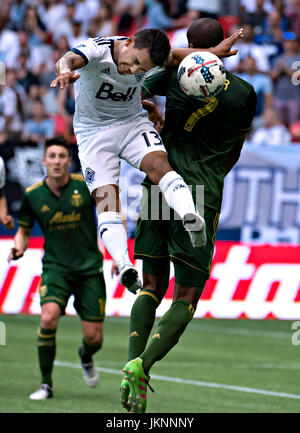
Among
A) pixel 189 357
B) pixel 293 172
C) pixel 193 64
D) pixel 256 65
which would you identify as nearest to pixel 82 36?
pixel 256 65

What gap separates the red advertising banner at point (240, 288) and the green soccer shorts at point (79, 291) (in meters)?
4.41

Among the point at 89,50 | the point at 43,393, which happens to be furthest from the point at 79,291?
the point at 89,50

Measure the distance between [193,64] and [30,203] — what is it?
3.80 metres

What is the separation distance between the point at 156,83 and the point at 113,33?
46.6 ft

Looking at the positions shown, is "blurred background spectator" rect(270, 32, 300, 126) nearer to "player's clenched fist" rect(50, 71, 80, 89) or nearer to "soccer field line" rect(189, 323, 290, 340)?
"soccer field line" rect(189, 323, 290, 340)

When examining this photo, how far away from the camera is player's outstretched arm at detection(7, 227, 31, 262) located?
29.8 feet

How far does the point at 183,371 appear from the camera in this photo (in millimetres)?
→ 10844

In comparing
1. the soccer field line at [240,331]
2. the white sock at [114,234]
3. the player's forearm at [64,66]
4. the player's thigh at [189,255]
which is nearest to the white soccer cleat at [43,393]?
the white sock at [114,234]

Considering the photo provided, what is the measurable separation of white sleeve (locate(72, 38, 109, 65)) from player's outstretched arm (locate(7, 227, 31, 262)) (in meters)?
3.02

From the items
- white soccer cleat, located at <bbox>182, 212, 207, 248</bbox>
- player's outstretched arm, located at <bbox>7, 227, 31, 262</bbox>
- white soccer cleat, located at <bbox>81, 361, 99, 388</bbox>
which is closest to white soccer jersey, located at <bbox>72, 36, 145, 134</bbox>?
white soccer cleat, located at <bbox>182, 212, 207, 248</bbox>

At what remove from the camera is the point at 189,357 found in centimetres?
1195

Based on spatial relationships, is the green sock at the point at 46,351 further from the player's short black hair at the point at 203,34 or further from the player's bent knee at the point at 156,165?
the player's short black hair at the point at 203,34

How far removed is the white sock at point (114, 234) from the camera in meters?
6.68

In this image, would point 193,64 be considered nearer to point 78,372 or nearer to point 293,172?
point 78,372
